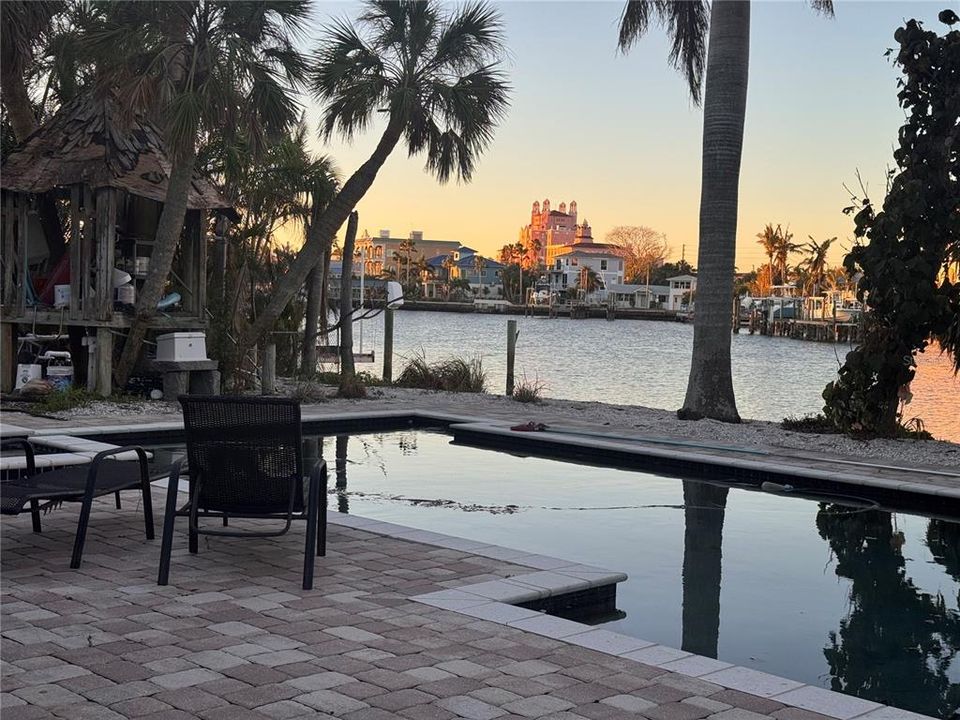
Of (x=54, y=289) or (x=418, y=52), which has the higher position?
(x=418, y=52)

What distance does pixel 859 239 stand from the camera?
12969 millimetres

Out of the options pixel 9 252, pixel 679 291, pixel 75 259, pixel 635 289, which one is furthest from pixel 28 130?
pixel 635 289

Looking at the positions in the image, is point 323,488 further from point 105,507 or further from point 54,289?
point 54,289

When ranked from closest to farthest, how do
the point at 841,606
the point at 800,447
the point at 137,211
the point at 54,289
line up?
the point at 841,606 → the point at 800,447 → the point at 54,289 → the point at 137,211

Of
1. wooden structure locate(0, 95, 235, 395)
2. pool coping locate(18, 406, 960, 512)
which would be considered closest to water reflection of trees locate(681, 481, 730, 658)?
pool coping locate(18, 406, 960, 512)

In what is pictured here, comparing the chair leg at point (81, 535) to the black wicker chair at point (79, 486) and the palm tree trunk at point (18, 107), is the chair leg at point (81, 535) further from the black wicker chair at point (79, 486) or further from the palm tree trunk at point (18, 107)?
the palm tree trunk at point (18, 107)

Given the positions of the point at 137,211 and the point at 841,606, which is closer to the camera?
the point at 841,606

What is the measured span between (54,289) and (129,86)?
3204 mm

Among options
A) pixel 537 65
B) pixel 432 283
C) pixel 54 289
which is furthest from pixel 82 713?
pixel 432 283

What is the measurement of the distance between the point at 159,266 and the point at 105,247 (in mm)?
800

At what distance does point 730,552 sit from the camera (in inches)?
312

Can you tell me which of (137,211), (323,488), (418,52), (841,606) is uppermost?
(418,52)

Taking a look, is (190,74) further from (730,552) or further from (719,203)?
(730,552)

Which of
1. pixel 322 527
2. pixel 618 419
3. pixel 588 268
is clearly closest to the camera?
pixel 322 527
